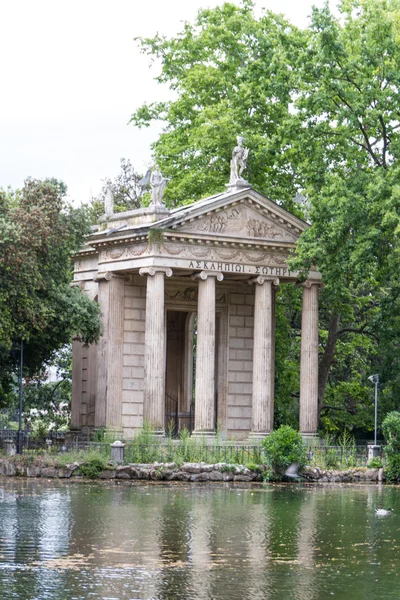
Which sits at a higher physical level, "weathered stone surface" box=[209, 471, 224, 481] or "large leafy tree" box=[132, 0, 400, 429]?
"large leafy tree" box=[132, 0, 400, 429]

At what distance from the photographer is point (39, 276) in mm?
43781

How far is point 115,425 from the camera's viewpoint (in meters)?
49.2

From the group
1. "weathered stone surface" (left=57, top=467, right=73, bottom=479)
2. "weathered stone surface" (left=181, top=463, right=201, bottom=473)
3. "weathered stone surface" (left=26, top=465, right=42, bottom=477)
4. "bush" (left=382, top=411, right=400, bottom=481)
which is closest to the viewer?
"weathered stone surface" (left=57, top=467, right=73, bottom=479)

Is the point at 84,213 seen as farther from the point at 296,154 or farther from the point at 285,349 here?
the point at 285,349

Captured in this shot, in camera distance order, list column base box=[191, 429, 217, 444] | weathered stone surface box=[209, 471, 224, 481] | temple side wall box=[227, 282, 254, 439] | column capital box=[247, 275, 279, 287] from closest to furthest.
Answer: weathered stone surface box=[209, 471, 224, 481]
column base box=[191, 429, 217, 444]
column capital box=[247, 275, 279, 287]
temple side wall box=[227, 282, 254, 439]

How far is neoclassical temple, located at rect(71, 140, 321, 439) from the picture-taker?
4775cm

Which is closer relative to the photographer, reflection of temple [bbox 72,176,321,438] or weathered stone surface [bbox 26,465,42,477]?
weathered stone surface [bbox 26,465,42,477]

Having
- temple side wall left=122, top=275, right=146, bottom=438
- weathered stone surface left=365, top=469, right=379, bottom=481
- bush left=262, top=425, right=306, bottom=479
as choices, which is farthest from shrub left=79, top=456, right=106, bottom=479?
weathered stone surface left=365, top=469, right=379, bottom=481

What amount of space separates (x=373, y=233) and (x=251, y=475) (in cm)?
975

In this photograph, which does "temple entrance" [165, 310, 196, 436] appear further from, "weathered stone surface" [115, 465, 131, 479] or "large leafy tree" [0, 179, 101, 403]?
"weathered stone surface" [115, 465, 131, 479]

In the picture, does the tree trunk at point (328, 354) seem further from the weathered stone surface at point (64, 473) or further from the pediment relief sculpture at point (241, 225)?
the weathered stone surface at point (64, 473)

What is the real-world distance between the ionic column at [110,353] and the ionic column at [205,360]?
3.37 metres

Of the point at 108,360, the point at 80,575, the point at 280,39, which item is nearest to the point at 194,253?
the point at 108,360

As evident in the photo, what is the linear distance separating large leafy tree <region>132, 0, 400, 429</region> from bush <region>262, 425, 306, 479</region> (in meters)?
7.20
